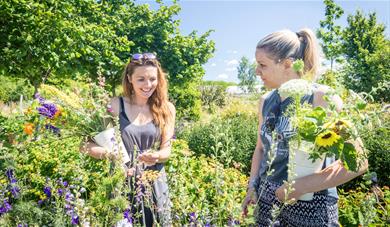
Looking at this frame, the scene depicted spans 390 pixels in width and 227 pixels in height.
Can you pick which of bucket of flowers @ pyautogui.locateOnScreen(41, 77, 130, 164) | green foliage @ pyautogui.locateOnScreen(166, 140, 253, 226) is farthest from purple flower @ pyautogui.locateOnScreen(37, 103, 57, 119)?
green foliage @ pyautogui.locateOnScreen(166, 140, 253, 226)

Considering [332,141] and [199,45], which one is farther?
[199,45]

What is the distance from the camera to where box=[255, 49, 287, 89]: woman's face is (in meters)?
1.63

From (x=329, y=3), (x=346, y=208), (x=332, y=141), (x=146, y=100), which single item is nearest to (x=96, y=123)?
(x=146, y=100)

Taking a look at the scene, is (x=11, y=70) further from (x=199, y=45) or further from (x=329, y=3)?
(x=329, y=3)

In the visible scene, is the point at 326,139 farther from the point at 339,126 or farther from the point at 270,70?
the point at 270,70

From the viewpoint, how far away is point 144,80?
2.54 m

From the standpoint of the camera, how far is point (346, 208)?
3330 millimetres

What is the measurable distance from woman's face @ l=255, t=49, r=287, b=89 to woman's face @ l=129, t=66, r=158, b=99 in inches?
42.0

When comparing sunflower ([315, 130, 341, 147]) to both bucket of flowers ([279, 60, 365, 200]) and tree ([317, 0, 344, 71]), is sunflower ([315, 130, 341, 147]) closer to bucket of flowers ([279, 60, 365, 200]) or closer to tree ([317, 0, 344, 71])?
bucket of flowers ([279, 60, 365, 200])

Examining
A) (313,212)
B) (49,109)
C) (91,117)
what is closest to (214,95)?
(49,109)

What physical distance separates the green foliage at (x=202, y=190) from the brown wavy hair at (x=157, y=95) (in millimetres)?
294

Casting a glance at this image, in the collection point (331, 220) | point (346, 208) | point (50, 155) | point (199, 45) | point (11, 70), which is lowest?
point (346, 208)

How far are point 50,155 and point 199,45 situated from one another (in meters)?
12.3

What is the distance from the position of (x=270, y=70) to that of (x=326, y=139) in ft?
2.44
